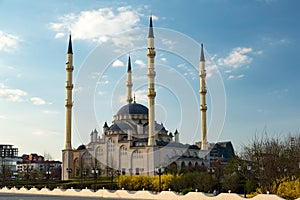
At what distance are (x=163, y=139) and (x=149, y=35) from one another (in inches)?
764

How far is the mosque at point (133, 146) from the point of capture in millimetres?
51875

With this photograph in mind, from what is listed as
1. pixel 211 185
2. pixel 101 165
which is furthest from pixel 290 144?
pixel 101 165

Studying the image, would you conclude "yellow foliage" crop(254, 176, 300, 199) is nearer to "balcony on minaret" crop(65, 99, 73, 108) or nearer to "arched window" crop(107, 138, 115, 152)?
"balcony on minaret" crop(65, 99, 73, 108)

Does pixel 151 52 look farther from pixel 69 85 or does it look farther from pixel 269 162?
pixel 269 162

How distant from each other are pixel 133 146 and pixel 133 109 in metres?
9.69

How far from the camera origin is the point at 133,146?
185 feet

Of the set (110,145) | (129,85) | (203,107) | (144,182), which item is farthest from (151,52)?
(129,85)

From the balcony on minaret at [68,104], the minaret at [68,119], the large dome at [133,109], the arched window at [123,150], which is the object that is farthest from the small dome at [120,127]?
the balcony on minaret at [68,104]

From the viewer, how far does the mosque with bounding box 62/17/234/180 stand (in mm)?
51875

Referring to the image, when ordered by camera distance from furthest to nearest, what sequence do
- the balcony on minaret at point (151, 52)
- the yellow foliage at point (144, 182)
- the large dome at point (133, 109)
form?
1. the large dome at point (133, 109)
2. the balcony on minaret at point (151, 52)
3. the yellow foliage at point (144, 182)

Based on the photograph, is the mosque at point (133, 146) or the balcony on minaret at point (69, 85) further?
the balcony on minaret at point (69, 85)

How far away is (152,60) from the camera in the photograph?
47.2 meters

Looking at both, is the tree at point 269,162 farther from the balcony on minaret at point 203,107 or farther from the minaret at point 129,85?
the minaret at point 129,85

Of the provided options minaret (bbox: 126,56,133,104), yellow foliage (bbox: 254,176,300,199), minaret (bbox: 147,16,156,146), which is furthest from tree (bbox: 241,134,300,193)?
minaret (bbox: 126,56,133,104)
